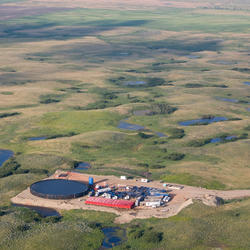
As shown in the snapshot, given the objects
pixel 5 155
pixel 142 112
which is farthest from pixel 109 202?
pixel 142 112

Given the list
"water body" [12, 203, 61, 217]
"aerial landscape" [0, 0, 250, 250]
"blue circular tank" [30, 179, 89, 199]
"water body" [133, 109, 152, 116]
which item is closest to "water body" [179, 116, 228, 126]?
"aerial landscape" [0, 0, 250, 250]

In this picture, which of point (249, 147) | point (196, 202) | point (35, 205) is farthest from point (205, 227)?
point (249, 147)

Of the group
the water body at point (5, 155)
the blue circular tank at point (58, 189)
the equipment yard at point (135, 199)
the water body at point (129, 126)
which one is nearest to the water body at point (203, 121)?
the water body at point (129, 126)

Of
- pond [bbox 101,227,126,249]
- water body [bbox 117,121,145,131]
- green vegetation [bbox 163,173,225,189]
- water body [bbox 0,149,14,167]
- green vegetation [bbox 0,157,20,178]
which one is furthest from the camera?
water body [bbox 117,121,145,131]

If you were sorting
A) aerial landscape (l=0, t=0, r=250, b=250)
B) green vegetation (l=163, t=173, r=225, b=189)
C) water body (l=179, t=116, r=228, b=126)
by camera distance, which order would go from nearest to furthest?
aerial landscape (l=0, t=0, r=250, b=250) < green vegetation (l=163, t=173, r=225, b=189) < water body (l=179, t=116, r=228, b=126)

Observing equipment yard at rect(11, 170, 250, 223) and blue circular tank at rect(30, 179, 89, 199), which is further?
blue circular tank at rect(30, 179, 89, 199)

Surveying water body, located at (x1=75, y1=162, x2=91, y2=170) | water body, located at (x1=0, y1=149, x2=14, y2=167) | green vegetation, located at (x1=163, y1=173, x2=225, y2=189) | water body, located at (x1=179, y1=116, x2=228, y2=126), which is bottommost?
water body, located at (x1=179, y1=116, x2=228, y2=126)

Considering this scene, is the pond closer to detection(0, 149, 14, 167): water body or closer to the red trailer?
the red trailer
